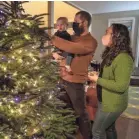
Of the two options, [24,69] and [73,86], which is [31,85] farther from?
[73,86]

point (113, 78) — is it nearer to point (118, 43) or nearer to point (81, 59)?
point (118, 43)

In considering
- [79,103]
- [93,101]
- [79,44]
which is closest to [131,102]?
[93,101]

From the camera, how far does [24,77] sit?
1197mm

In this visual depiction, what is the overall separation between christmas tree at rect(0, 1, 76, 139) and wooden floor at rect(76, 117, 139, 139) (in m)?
1.06

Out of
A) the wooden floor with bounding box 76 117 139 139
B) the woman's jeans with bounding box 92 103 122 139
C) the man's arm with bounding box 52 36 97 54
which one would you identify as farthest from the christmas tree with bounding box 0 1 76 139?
the wooden floor with bounding box 76 117 139 139

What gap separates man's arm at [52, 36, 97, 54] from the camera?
4.95ft

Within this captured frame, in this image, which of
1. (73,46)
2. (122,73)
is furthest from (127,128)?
(73,46)

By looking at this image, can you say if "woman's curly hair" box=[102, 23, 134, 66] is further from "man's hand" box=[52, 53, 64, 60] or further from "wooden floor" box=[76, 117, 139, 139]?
"wooden floor" box=[76, 117, 139, 139]

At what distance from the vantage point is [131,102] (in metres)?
3.69

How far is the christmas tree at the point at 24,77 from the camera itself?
1128 mm

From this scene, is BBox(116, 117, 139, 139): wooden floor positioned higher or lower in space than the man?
lower

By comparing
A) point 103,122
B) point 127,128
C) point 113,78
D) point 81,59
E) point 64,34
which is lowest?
point 127,128

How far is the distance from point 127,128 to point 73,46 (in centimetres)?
161

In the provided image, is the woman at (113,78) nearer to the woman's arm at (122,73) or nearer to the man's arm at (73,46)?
the woman's arm at (122,73)
